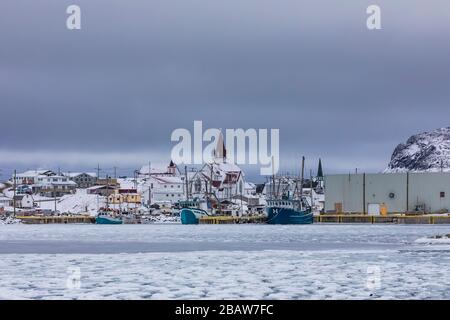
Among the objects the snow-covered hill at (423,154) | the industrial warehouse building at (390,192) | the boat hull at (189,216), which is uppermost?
the snow-covered hill at (423,154)

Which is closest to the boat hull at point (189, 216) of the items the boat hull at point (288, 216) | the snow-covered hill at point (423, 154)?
the boat hull at point (288, 216)

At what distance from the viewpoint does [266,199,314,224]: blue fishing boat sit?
114125mm

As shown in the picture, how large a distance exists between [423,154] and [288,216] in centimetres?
8219

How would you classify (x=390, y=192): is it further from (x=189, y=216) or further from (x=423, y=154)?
(x=423, y=154)

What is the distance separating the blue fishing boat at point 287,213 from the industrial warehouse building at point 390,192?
8491 mm

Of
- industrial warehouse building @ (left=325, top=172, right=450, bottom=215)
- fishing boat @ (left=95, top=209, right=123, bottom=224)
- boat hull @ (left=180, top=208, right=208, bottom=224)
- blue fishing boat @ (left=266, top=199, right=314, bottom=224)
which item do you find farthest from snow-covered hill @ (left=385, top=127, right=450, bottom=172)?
industrial warehouse building @ (left=325, top=172, right=450, bottom=215)

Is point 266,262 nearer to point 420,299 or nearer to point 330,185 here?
point 420,299

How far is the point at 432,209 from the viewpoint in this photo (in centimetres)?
10312

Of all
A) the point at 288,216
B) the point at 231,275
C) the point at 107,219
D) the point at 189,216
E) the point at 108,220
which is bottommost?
the point at 108,220

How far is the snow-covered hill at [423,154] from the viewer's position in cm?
18512

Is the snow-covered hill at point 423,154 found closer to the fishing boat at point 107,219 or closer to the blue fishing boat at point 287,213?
the blue fishing boat at point 287,213

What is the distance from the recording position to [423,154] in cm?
18812

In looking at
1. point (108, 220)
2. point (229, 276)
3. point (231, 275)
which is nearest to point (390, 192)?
point (108, 220)

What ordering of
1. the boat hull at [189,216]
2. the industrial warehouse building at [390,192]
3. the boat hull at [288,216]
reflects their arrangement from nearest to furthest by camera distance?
1. the industrial warehouse building at [390,192]
2. the boat hull at [288,216]
3. the boat hull at [189,216]
